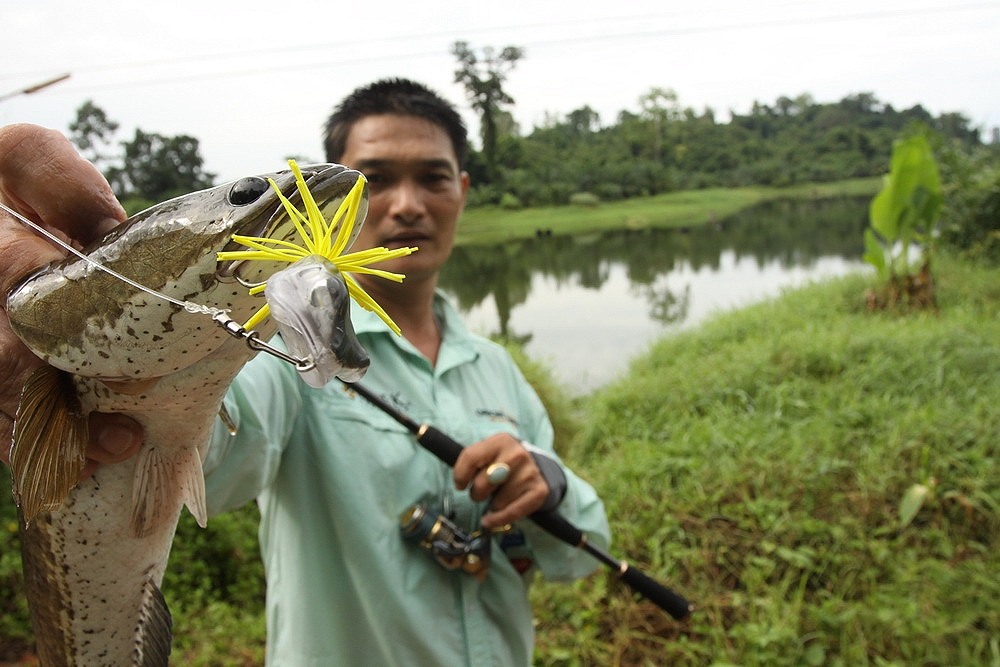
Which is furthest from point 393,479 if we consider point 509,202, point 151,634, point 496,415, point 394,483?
point 509,202

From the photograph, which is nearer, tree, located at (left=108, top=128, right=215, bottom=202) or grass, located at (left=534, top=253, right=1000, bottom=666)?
grass, located at (left=534, top=253, right=1000, bottom=666)

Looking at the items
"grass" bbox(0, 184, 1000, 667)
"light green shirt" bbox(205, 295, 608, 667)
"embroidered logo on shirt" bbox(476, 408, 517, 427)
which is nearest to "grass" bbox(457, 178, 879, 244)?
"grass" bbox(0, 184, 1000, 667)

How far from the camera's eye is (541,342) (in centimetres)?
1107

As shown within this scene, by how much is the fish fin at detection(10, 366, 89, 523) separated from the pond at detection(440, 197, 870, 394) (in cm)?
669

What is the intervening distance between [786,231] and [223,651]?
998 inches

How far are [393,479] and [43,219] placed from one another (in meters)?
0.98

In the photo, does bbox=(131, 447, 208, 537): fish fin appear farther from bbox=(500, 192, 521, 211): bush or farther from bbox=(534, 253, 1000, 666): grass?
bbox=(500, 192, 521, 211): bush

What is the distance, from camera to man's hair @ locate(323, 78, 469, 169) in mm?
2195

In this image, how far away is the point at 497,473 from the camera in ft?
5.70

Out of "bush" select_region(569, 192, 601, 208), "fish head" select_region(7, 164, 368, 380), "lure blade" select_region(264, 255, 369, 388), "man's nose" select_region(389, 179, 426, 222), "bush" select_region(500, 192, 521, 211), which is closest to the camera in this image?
"lure blade" select_region(264, 255, 369, 388)

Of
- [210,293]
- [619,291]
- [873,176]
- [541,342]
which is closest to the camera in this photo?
[210,293]

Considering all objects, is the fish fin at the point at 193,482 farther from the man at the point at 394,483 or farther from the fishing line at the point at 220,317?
the fishing line at the point at 220,317

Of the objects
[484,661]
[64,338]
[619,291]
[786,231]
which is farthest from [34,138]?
[786,231]

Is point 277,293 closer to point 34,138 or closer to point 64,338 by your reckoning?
point 64,338
